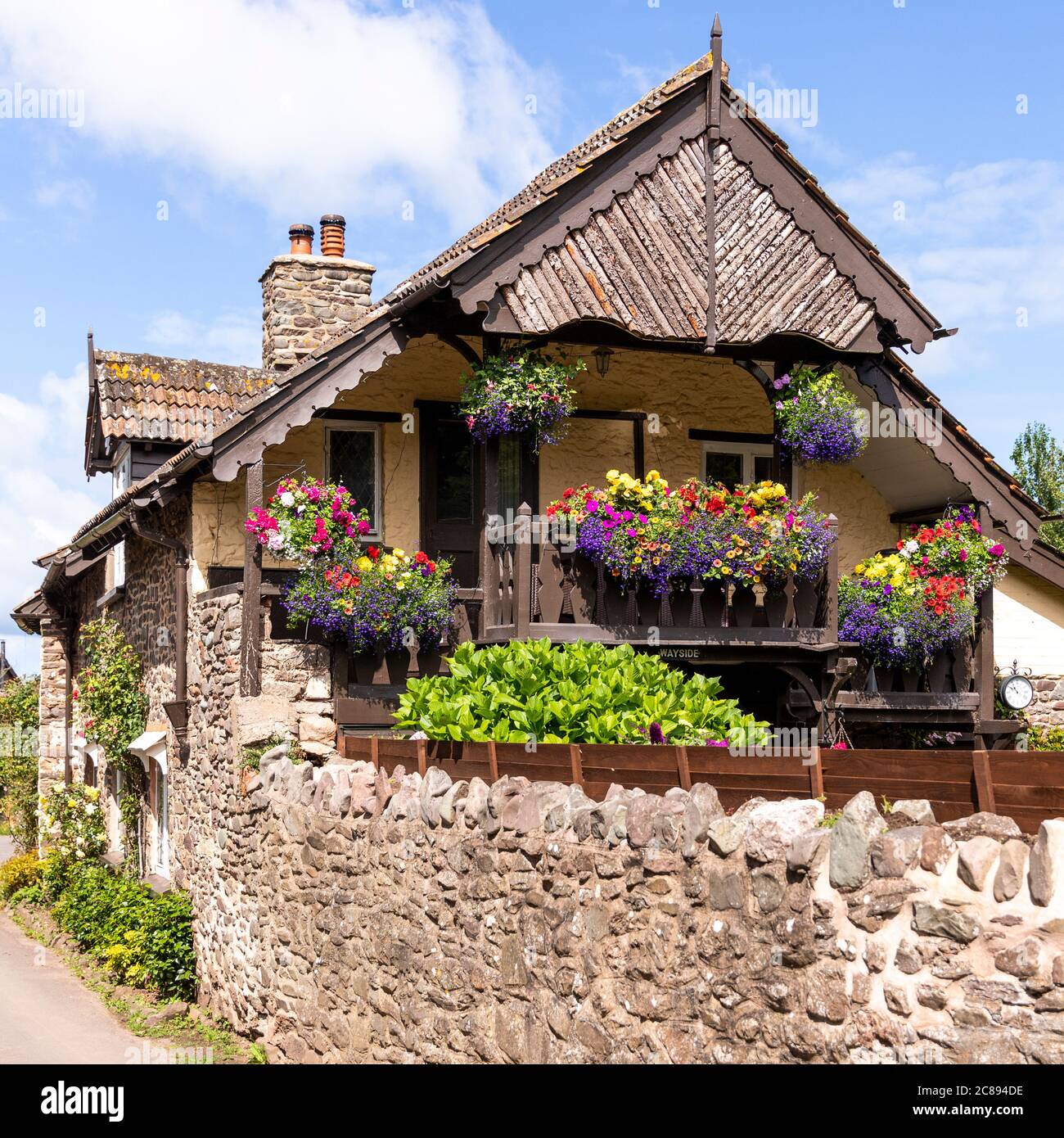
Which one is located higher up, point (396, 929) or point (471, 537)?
point (471, 537)

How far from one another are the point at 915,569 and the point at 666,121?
501 cm

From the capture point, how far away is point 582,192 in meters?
12.3

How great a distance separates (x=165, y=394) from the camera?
15.2 m

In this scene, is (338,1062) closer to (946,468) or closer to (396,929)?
(396,929)

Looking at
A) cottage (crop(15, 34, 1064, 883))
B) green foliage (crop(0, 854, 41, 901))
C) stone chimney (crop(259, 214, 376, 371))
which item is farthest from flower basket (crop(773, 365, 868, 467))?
green foliage (crop(0, 854, 41, 901))

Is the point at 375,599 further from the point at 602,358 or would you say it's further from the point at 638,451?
the point at 638,451

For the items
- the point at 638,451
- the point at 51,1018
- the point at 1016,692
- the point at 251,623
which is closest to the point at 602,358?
→ the point at 638,451

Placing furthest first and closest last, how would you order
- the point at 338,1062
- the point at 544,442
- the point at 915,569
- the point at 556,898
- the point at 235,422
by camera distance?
the point at 915,569, the point at 544,442, the point at 235,422, the point at 338,1062, the point at 556,898

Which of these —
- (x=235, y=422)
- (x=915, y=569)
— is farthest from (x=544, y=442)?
(x=915, y=569)

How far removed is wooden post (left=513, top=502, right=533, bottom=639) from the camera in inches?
456

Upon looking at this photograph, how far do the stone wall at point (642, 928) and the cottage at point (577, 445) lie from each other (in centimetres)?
208

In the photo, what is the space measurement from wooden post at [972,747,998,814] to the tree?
32.9 m

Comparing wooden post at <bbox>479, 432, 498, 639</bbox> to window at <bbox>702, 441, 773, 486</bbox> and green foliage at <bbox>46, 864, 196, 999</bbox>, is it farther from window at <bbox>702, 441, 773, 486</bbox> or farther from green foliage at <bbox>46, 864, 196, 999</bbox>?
green foliage at <bbox>46, 864, 196, 999</bbox>
